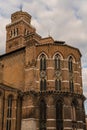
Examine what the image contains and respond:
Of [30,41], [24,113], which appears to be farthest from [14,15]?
[24,113]

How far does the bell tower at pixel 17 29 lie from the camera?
2699 inches

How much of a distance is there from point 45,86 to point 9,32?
32.1 m

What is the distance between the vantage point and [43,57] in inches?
1784

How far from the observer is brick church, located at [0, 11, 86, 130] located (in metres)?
41.2

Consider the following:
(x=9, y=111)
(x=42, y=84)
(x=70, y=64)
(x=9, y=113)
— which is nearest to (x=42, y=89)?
(x=42, y=84)

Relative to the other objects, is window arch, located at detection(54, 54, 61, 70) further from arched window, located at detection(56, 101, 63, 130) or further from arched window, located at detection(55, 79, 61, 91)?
arched window, located at detection(56, 101, 63, 130)

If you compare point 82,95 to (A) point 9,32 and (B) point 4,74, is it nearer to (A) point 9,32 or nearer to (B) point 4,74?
(B) point 4,74

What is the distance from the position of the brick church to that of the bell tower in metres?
20.0

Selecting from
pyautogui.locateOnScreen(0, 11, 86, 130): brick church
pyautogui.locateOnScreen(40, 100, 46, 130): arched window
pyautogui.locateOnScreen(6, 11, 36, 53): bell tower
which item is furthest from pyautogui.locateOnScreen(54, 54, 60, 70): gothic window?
pyautogui.locateOnScreen(6, 11, 36, 53): bell tower

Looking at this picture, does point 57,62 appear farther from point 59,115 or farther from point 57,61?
point 59,115

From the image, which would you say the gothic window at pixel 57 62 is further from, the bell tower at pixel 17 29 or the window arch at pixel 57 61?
the bell tower at pixel 17 29

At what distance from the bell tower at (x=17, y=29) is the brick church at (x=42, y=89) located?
20.0 meters

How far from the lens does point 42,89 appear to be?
143 ft

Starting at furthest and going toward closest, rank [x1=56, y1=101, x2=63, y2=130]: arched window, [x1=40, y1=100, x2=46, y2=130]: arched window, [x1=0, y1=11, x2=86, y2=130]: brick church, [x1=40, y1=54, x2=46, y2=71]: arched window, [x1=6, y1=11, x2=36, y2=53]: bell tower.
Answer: [x1=6, y1=11, x2=36, y2=53]: bell tower < [x1=40, y1=54, x2=46, y2=71]: arched window < [x1=0, y1=11, x2=86, y2=130]: brick church < [x1=40, y1=100, x2=46, y2=130]: arched window < [x1=56, y1=101, x2=63, y2=130]: arched window
